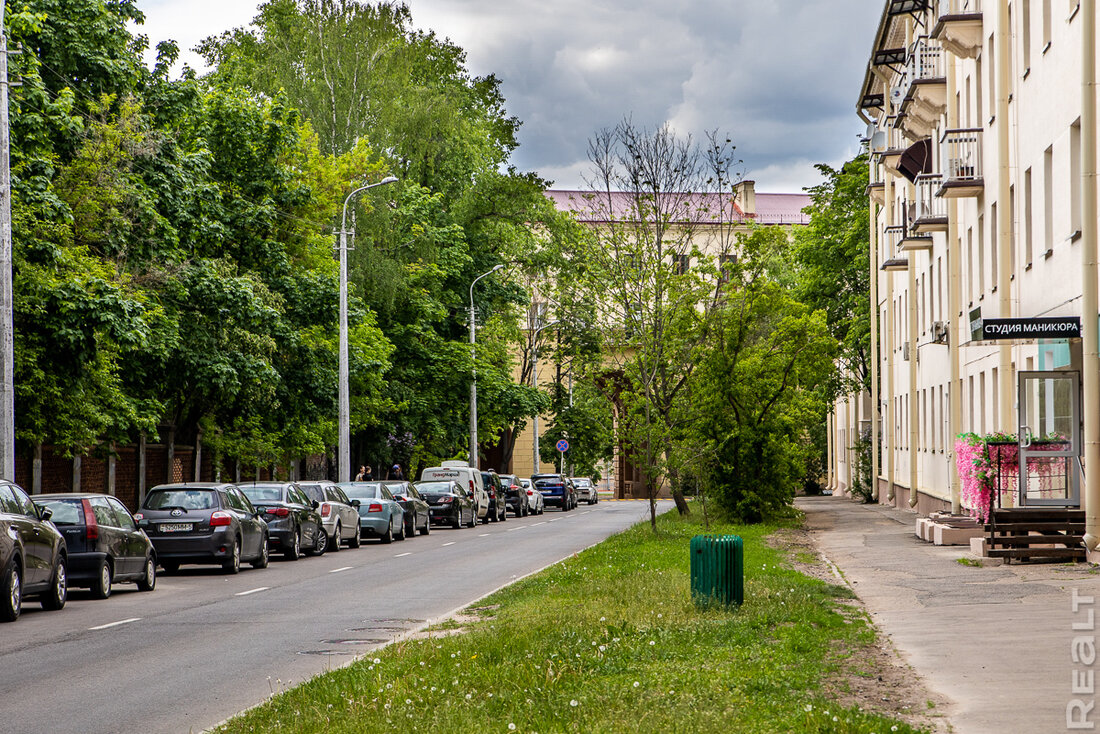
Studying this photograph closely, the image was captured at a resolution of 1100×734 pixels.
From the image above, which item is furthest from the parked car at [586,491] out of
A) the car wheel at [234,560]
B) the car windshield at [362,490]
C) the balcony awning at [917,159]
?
the car wheel at [234,560]

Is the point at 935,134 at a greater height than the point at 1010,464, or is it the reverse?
the point at 935,134

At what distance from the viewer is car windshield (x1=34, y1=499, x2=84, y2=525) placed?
61.6ft

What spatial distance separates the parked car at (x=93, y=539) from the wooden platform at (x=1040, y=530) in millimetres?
11604

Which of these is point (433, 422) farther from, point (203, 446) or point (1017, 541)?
point (1017, 541)

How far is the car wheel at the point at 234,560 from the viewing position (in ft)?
77.3

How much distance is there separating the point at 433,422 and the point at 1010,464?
1220 inches

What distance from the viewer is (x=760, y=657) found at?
1012 centimetres

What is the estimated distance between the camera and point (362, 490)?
112 feet

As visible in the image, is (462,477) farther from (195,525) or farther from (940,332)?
(195,525)

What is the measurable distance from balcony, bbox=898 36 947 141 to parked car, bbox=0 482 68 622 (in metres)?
21.7

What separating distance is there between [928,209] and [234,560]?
60.3ft

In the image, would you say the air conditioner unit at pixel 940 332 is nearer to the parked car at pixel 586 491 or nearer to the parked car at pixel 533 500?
the parked car at pixel 533 500

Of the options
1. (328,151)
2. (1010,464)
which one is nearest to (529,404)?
(328,151)

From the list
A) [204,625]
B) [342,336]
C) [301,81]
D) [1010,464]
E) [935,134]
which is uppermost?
[301,81]
